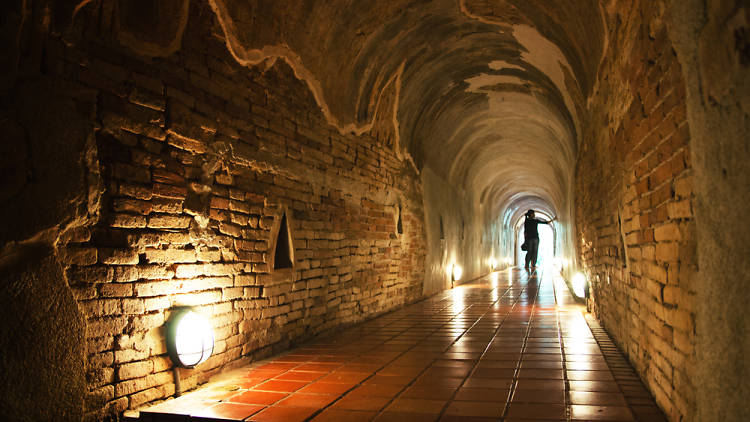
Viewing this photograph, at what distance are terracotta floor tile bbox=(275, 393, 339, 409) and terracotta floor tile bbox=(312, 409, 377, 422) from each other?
14cm

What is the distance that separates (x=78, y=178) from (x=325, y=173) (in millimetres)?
3289

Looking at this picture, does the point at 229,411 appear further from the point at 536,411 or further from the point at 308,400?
the point at 536,411

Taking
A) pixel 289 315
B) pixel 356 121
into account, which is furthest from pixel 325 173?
pixel 289 315

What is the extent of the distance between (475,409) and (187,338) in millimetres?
1957

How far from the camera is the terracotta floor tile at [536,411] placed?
2.87 m

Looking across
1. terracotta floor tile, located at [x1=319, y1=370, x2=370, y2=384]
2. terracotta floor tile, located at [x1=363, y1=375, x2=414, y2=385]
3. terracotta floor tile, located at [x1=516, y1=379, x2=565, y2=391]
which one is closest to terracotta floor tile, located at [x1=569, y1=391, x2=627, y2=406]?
terracotta floor tile, located at [x1=516, y1=379, x2=565, y2=391]

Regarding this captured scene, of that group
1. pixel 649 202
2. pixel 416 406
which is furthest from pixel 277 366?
pixel 649 202

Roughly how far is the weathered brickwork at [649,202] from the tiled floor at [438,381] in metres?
0.31

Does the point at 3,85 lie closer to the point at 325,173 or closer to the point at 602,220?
the point at 325,173

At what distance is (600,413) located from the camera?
2900 millimetres

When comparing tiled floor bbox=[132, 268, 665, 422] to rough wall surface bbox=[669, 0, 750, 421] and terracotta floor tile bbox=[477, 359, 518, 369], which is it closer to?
terracotta floor tile bbox=[477, 359, 518, 369]

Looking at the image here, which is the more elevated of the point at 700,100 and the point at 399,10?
the point at 399,10

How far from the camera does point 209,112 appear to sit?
13.3 ft

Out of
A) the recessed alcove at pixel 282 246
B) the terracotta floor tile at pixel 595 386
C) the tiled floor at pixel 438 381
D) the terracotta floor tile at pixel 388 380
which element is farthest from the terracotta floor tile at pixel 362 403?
the recessed alcove at pixel 282 246
